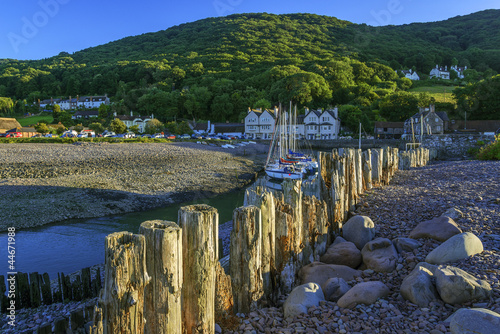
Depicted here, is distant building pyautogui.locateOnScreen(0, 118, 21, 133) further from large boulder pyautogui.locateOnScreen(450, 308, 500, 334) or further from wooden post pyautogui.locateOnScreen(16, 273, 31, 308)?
large boulder pyautogui.locateOnScreen(450, 308, 500, 334)

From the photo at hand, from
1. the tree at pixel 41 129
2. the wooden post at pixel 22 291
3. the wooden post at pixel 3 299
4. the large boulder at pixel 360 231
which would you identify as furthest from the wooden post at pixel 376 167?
the tree at pixel 41 129

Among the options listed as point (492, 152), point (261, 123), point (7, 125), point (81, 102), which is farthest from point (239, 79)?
point (492, 152)

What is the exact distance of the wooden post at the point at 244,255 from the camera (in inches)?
244

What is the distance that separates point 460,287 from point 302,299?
260 centimetres

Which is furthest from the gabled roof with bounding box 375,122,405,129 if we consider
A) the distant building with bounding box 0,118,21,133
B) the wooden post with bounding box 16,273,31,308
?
the distant building with bounding box 0,118,21,133

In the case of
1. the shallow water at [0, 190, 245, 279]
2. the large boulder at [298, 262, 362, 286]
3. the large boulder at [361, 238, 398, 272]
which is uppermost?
the large boulder at [361, 238, 398, 272]

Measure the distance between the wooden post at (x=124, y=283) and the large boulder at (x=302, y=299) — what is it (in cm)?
273

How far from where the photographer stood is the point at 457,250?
21.5 feet

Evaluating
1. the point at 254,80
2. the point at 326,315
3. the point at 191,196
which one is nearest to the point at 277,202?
the point at 326,315

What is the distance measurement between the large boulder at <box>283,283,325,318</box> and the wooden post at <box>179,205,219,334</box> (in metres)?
1.58

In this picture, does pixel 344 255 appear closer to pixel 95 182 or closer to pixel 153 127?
pixel 95 182

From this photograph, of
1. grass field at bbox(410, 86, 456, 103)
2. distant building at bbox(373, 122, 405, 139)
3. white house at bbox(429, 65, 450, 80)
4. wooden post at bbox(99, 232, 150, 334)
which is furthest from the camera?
white house at bbox(429, 65, 450, 80)

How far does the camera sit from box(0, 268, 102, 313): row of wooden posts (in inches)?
361

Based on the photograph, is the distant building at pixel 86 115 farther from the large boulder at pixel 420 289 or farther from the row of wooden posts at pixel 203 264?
the large boulder at pixel 420 289
